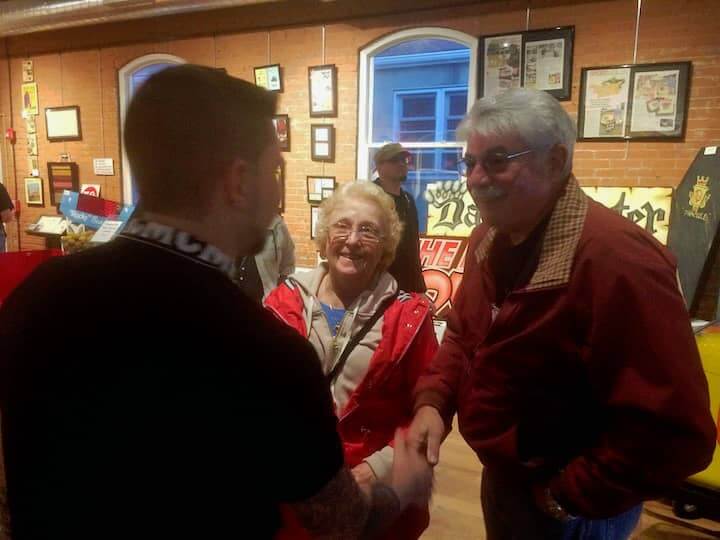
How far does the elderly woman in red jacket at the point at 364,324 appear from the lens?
155cm

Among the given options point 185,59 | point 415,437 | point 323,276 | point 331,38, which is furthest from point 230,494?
point 185,59

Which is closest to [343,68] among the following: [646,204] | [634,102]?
[634,102]

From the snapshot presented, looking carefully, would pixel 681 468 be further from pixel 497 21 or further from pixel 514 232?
pixel 497 21

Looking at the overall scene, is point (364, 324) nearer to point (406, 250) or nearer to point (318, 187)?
point (406, 250)

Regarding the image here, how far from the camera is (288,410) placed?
0.77 metres

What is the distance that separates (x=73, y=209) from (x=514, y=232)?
311 centimetres

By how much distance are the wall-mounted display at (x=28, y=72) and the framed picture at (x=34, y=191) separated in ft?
4.52

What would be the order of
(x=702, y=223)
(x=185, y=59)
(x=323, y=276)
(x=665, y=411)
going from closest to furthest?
(x=665, y=411)
(x=323, y=276)
(x=702, y=223)
(x=185, y=59)

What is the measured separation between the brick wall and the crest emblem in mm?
438

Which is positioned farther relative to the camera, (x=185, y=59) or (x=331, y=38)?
(x=185, y=59)

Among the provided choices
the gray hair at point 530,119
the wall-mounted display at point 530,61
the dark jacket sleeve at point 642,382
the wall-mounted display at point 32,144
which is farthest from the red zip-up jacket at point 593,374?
the wall-mounted display at point 32,144

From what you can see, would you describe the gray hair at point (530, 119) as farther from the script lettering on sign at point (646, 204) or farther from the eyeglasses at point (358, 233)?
the script lettering on sign at point (646, 204)

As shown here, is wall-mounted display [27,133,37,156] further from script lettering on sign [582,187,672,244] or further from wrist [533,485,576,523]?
wrist [533,485,576,523]

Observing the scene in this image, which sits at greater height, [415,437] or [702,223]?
[702,223]
